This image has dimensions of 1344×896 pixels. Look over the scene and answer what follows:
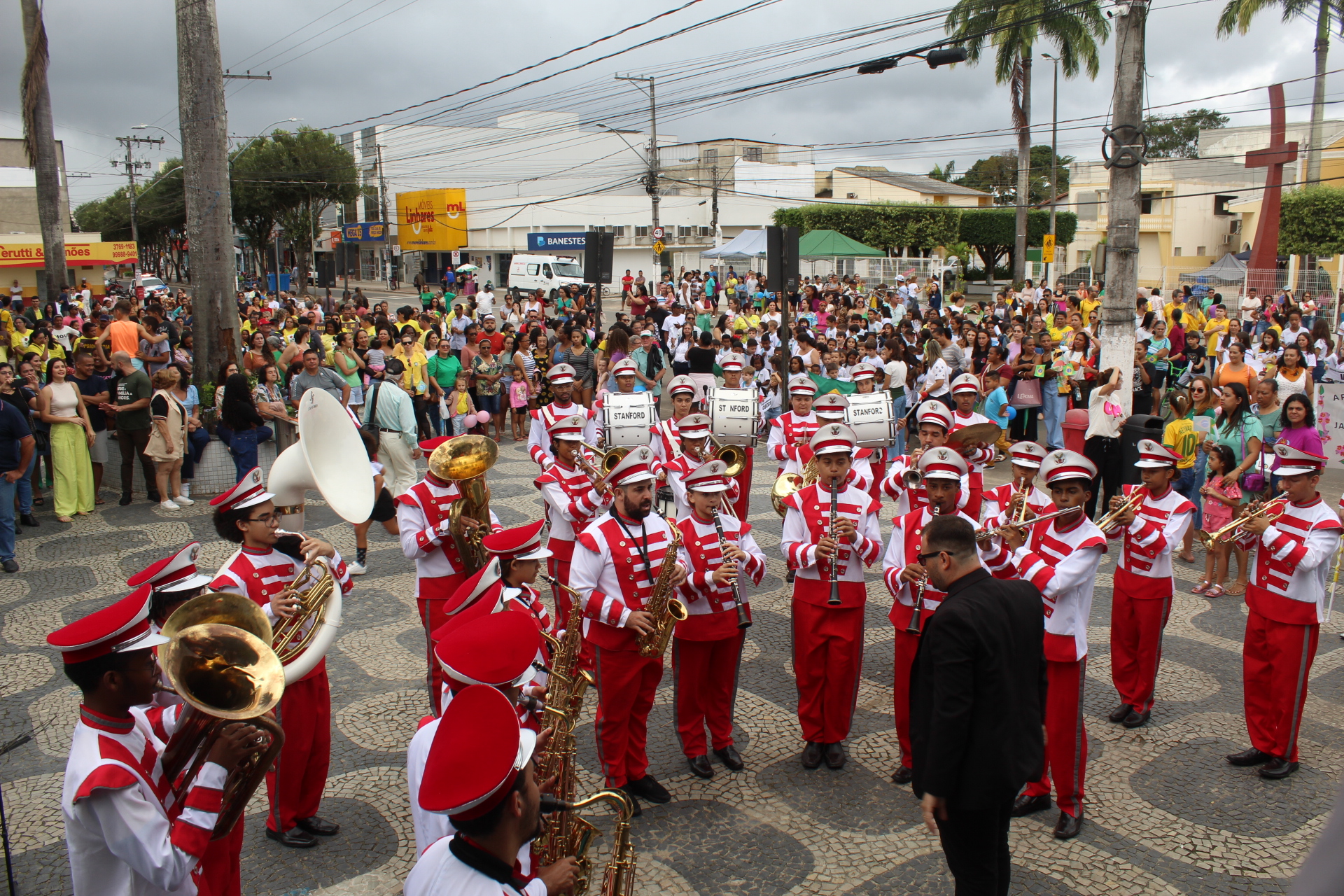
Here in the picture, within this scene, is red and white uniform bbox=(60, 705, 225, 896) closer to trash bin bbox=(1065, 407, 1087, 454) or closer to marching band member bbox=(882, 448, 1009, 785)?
marching band member bbox=(882, 448, 1009, 785)

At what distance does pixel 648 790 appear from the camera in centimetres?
534

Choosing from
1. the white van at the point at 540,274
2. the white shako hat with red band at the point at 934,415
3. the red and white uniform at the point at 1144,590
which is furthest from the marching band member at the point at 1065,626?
the white van at the point at 540,274

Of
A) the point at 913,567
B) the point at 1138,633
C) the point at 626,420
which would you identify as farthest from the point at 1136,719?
the point at 626,420

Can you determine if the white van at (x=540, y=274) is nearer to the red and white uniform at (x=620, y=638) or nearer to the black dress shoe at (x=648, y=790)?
the red and white uniform at (x=620, y=638)

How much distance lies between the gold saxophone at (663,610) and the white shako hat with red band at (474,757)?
8.12 feet

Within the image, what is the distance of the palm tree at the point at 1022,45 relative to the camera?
31.5 meters

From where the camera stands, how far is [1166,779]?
5.52m

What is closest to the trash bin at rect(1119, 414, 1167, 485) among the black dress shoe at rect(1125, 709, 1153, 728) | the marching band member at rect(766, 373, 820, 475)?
the marching band member at rect(766, 373, 820, 475)

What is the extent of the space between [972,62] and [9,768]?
113ft

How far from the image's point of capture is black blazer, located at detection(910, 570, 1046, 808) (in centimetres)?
361

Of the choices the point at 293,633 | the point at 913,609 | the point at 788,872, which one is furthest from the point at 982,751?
the point at 293,633

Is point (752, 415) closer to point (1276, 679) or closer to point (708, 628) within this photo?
point (708, 628)

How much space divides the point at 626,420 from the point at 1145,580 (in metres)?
4.45

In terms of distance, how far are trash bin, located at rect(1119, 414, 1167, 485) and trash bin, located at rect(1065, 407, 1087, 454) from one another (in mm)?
1154
